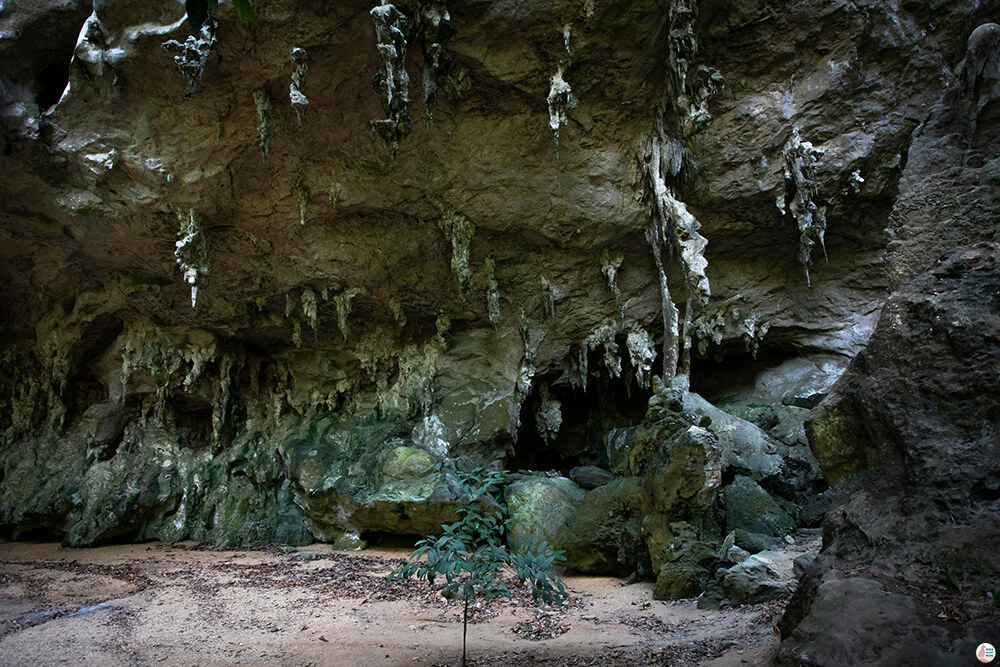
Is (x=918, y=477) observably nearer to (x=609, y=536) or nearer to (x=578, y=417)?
(x=609, y=536)

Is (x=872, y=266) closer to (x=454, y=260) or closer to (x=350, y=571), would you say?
(x=454, y=260)

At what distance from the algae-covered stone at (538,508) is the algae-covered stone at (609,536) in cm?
41

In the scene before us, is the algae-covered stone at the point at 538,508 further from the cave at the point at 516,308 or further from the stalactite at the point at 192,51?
the stalactite at the point at 192,51

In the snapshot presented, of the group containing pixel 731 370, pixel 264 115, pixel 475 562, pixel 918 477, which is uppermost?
pixel 264 115

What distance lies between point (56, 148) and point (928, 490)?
11.1 metres

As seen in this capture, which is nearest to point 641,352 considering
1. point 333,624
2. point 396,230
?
point 396,230

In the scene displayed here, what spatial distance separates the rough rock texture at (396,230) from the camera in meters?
8.01

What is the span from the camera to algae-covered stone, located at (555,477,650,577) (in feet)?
24.0

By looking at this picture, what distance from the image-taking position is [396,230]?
10.7m

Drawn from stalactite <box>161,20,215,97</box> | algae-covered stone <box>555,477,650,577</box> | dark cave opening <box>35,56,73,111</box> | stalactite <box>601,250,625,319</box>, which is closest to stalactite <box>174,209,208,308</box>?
dark cave opening <box>35,56,73,111</box>

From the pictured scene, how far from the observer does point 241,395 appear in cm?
1391

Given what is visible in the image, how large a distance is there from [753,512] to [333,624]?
591cm

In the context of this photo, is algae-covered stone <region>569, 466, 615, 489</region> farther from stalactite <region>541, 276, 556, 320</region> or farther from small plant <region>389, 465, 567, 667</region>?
small plant <region>389, 465, 567, 667</region>

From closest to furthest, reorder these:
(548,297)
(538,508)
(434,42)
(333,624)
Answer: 1. (333,624)
2. (434,42)
3. (538,508)
4. (548,297)
